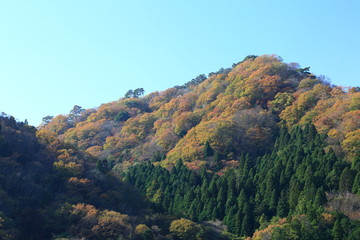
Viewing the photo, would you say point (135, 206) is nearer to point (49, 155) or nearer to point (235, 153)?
point (49, 155)

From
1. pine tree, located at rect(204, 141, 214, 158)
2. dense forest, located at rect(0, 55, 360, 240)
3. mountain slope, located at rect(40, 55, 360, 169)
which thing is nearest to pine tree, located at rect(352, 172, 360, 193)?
dense forest, located at rect(0, 55, 360, 240)

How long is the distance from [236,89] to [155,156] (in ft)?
56.9

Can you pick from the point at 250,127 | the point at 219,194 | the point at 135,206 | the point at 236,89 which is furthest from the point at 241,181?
the point at 236,89

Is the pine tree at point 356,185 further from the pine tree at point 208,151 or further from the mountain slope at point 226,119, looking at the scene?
the pine tree at point 208,151

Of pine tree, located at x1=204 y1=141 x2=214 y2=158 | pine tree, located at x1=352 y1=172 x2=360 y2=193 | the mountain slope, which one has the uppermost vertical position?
the mountain slope

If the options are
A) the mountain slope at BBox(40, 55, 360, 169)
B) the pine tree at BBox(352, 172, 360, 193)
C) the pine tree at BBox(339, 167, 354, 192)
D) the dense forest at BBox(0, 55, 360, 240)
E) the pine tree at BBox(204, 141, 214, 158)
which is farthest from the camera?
the pine tree at BBox(204, 141, 214, 158)

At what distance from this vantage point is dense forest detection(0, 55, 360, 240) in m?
37.6

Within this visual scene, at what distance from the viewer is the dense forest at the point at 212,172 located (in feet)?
123

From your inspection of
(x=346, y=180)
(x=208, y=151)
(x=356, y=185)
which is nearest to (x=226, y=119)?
(x=208, y=151)

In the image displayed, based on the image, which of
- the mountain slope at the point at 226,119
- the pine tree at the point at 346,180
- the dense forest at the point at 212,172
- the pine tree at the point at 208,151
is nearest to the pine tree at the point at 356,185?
the dense forest at the point at 212,172

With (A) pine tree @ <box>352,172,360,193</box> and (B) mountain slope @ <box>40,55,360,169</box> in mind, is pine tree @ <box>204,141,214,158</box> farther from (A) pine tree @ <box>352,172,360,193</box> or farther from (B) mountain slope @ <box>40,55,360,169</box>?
(A) pine tree @ <box>352,172,360,193</box>

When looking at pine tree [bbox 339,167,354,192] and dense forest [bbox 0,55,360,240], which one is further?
pine tree [bbox 339,167,354,192]

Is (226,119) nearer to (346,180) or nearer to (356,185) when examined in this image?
(346,180)

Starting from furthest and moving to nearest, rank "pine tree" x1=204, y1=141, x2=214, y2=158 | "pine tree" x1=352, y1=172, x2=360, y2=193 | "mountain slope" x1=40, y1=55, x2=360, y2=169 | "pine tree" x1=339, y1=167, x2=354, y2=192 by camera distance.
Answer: "pine tree" x1=204, y1=141, x2=214, y2=158
"mountain slope" x1=40, y1=55, x2=360, y2=169
"pine tree" x1=339, y1=167, x2=354, y2=192
"pine tree" x1=352, y1=172, x2=360, y2=193
